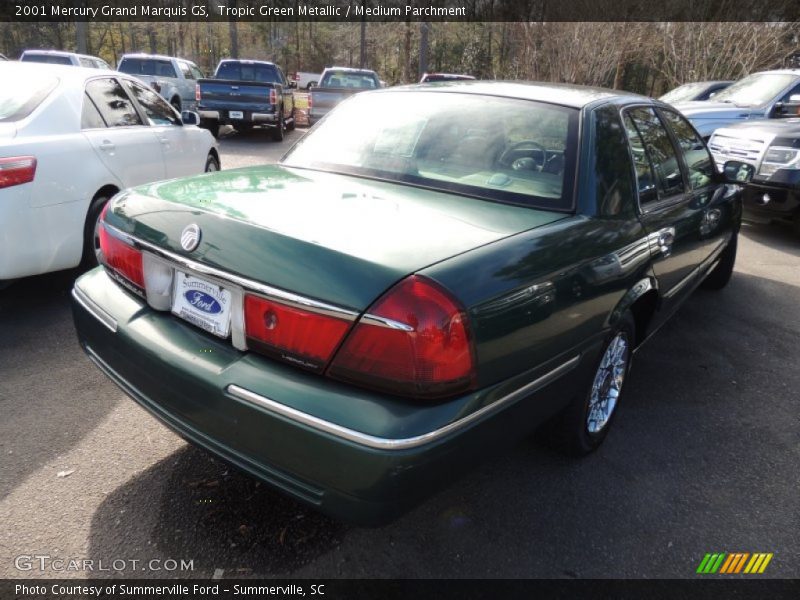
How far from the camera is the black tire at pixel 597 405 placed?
2.66 m

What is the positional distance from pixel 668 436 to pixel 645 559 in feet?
3.32

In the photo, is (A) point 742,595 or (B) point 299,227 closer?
(B) point 299,227

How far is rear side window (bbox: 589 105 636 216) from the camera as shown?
2602 mm

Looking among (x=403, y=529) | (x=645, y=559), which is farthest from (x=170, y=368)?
(x=645, y=559)

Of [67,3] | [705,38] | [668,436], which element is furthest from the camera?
[67,3]

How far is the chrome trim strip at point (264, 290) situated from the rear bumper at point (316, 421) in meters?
Result: 0.21

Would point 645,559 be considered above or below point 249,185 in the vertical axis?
below

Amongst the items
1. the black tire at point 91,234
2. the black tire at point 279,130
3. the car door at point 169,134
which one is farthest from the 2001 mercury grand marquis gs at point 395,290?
the black tire at point 279,130

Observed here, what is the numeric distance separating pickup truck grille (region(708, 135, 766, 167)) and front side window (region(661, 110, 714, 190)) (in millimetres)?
3390

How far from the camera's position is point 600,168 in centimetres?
263

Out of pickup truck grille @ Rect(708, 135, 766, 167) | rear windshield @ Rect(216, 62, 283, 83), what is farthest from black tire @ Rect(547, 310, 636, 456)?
rear windshield @ Rect(216, 62, 283, 83)

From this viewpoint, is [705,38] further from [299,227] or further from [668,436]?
[299,227]

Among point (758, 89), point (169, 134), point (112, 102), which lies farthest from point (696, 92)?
point (112, 102)

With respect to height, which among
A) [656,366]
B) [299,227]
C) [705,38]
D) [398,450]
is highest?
[705,38]
